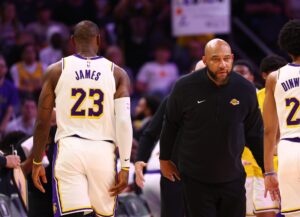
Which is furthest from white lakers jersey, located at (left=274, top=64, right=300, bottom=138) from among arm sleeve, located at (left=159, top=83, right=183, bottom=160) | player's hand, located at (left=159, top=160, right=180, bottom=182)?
player's hand, located at (left=159, top=160, right=180, bottom=182)

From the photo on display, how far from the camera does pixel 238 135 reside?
263 inches

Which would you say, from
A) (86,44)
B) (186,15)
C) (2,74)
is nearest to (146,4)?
(186,15)

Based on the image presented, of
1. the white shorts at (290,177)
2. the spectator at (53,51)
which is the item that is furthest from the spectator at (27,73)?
the white shorts at (290,177)

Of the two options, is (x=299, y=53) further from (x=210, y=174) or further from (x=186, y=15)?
(x=186, y=15)

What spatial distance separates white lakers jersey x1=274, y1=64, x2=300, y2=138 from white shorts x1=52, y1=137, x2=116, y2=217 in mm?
1423

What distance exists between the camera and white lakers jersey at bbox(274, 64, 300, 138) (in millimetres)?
6633

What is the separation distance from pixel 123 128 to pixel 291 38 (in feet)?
5.06

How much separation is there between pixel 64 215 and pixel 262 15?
35.9 feet

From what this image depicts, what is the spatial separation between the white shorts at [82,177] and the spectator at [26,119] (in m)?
5.74

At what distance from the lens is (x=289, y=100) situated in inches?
263

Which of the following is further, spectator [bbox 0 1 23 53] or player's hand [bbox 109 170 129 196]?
spectator [bbox 0 1 23 53]

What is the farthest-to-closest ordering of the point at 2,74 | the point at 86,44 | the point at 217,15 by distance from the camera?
1. the point at 217,15
2. the point at 2,74
3. the point at 86,44

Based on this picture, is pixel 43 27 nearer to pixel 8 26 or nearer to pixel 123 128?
pixel 8 26

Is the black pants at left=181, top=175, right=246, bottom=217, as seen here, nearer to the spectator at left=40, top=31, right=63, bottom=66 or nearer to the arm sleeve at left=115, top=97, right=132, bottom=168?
the arm sleeve at left=115, top=97, right=132, bottom=168
